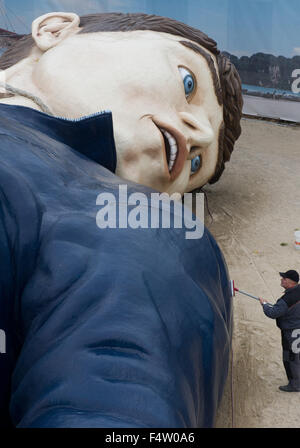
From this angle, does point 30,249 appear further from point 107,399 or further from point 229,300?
point 229,300

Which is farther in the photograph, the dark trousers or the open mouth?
the open mouth

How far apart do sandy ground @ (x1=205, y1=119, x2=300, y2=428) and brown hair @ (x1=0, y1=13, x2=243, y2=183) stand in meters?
0.73

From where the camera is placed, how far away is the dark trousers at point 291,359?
2680 mm

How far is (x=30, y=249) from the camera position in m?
1.68

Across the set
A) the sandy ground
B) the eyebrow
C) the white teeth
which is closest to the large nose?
the white teeth

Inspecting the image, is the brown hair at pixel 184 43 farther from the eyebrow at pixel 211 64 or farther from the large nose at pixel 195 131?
the large nose at pixel 195 131

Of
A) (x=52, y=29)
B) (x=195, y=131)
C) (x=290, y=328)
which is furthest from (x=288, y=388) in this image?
(x=52, y=29)

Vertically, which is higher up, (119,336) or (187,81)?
(119,336)

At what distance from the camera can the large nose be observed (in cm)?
320

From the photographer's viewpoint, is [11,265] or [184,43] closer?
[11,265]

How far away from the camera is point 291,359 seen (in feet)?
8.81

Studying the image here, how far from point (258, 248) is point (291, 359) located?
176 cm

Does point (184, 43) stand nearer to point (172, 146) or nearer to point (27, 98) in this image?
point (172, 146)

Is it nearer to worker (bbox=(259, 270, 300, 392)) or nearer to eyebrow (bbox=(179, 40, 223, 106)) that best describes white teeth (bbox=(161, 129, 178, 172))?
eyebrow (bbox=(179, 40, 223, 106))
